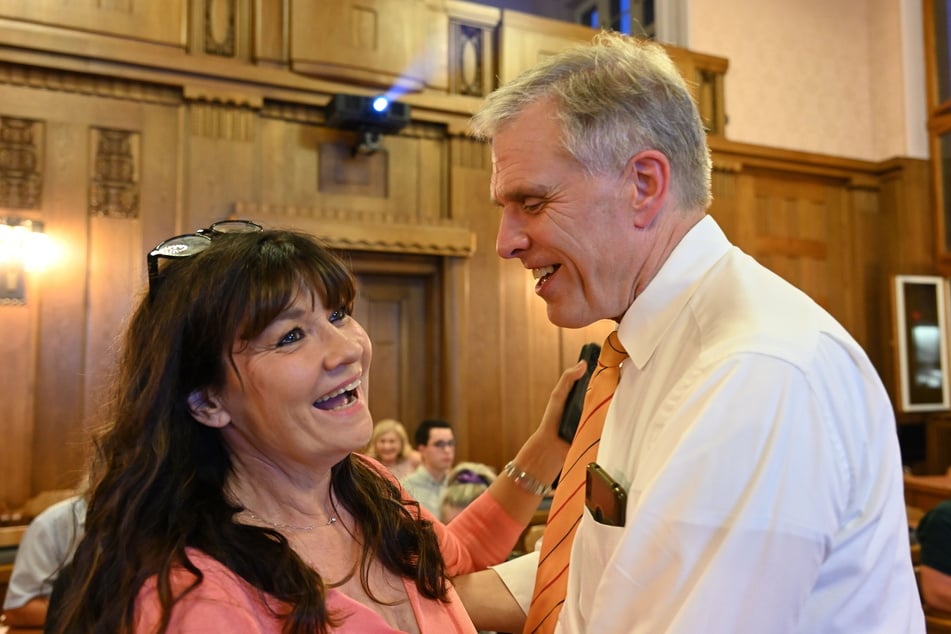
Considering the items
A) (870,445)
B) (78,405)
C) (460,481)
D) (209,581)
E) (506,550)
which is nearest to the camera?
(870,445)

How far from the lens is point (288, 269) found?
1.15 metres

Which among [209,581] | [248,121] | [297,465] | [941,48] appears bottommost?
[209,581]

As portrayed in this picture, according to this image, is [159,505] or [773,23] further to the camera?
[773,23]

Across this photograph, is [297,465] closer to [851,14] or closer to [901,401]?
[901,401]

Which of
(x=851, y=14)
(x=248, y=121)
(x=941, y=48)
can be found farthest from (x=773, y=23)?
(x=248, y=121)

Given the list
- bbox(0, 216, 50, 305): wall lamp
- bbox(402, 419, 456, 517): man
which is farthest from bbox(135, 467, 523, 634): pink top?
bbox(0, 216, 50, 305): wall lamp

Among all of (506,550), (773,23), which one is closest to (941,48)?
(773,23)

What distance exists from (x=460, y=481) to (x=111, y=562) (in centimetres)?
255

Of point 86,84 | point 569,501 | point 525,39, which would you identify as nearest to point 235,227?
point 569,501

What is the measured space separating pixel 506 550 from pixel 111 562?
0.85 meters

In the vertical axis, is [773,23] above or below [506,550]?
above

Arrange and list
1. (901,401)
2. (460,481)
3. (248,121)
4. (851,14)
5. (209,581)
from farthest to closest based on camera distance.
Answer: (851,14)
(901,401)
(248,121)
(460,481)
(209,581)

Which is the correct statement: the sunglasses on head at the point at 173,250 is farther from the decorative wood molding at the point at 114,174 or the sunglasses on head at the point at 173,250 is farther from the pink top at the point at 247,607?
the decorative wood molding at the point at 114,174

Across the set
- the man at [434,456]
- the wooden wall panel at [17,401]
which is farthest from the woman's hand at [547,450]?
the wooden wall panel at [17,401]
